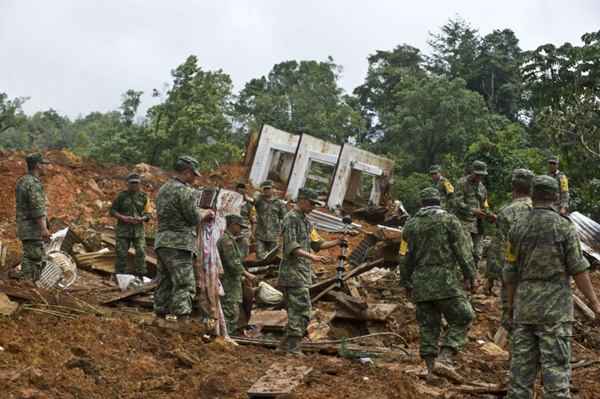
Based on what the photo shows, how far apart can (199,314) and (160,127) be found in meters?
23.6

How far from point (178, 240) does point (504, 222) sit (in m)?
3.57

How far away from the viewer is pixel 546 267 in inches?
219

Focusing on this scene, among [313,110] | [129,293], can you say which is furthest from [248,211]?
[313,110]

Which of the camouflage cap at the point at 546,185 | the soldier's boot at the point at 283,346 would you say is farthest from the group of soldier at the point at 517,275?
the soldier's boot at the point at 283,346

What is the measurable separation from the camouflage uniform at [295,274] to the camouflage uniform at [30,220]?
376 centimetres

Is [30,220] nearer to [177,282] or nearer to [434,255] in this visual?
[177,282]


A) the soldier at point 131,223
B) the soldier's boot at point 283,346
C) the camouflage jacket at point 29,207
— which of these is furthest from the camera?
the soldier at point 131,223

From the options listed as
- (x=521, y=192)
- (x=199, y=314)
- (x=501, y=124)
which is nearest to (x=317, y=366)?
(x=199, y=314)

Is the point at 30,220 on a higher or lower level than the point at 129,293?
higher

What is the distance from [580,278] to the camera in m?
5.44

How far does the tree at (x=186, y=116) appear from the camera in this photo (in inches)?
1230

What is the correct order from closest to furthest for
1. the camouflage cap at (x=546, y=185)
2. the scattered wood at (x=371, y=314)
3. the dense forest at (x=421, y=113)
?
1. the camouflage cap at (x=546, y=185)
2. the scattered wood at (x=371, y=314)
3. the dense forest at (x=421, y=113)

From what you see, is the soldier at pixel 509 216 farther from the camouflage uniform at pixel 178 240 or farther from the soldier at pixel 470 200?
the camouflage uniform at pixel 178 240

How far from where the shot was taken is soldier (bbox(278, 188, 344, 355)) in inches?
320
